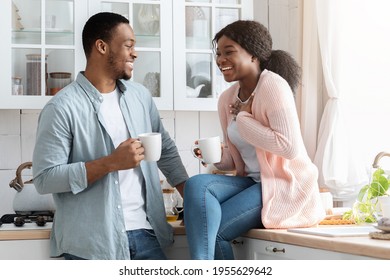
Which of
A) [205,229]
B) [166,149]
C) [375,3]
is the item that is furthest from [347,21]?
[205,229]

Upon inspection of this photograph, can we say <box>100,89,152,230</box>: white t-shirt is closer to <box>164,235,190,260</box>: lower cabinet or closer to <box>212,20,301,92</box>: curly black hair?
<box>164,235,190,260</box>: lower cabinet

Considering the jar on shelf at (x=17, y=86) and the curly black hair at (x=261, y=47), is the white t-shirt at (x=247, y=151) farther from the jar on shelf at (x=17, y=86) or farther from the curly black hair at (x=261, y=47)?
the jar on shelf at (x=17, y=86)

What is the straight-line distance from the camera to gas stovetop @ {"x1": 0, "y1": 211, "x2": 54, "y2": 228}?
2383mm

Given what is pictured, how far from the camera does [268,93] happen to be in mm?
2176

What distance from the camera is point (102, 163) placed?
2102mm

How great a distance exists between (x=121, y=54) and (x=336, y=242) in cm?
91

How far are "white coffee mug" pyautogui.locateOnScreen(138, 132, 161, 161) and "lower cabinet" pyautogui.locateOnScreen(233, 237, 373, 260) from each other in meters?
0.42

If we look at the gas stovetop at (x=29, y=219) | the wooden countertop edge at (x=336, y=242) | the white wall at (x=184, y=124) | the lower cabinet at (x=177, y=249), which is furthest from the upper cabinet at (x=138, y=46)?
the wooden countertop edge at (x=336, y=242)

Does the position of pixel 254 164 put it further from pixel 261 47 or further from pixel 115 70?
pixel 115 70

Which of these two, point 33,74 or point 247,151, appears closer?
point 247,151

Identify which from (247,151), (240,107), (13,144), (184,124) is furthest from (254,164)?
(13,144)

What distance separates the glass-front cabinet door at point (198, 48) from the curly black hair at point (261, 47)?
580 mm

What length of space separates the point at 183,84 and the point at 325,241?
1.21 m

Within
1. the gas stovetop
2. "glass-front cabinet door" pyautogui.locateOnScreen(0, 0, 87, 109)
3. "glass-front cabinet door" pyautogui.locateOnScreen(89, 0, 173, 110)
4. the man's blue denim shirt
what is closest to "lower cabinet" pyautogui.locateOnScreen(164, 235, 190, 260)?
the man's blue denim shirt
